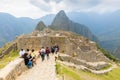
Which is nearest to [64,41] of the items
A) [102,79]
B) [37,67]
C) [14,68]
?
[102,79]

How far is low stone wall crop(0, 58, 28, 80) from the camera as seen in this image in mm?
22658

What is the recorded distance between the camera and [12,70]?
25594 millimetres

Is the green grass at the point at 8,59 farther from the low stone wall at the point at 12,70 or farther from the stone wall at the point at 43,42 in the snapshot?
the low stone wall at the point at 12,70

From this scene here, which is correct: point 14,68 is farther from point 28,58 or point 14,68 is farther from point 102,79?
point 102,79

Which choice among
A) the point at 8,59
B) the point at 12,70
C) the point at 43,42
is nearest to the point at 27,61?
the point at 12,70

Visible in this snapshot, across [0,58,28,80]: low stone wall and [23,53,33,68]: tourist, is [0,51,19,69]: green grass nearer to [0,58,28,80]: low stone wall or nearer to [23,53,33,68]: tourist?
[23,53,33,68]: tourist

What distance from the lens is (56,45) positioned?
169 feet

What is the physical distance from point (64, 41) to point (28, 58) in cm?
1909

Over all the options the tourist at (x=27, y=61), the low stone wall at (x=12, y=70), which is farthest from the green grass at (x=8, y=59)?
the low stone wall at (x=12, y=70)

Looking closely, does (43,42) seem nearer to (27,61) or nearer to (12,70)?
(27,61)

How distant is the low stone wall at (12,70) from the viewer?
2266 cm

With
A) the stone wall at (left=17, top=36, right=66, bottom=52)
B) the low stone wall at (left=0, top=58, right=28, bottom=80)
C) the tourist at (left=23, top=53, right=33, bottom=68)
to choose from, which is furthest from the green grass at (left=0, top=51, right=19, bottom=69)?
the low stone wall at (left=0, top=58, right=28, bottom=80)

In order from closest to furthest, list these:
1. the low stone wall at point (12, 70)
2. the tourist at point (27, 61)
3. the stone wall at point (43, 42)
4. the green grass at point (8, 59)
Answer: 1. the low stone wall at point (12, 70)
2. the tourist at point (27, 61)
3. the green grass at point (8, 59)
4. the stone wall at point (43, 42)

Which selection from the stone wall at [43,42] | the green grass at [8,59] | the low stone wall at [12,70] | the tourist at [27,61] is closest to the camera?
the low stone wall at [12,70]
